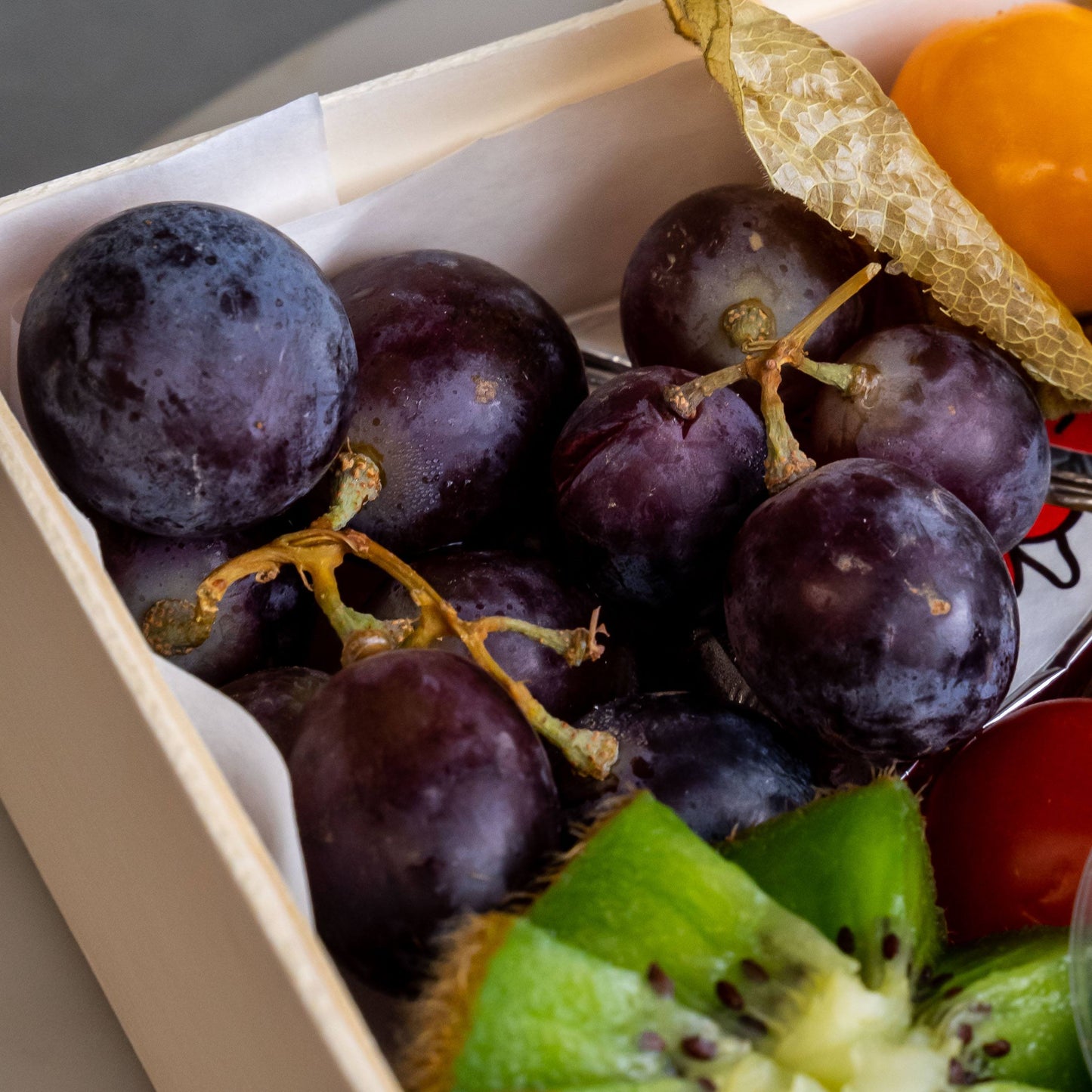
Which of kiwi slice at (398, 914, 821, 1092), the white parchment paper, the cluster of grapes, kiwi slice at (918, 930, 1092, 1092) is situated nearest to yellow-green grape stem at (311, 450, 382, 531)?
the cluster of grapes

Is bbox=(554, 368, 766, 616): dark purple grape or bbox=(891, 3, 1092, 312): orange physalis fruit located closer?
bbox=(554, 368, 766, 616): dark purple grape

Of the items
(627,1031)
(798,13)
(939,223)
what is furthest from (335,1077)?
(798,13)

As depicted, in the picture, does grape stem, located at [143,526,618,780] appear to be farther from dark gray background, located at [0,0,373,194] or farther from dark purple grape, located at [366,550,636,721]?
dark gray background, located at [0,0,373,194]

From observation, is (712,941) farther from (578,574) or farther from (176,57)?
(176,57)

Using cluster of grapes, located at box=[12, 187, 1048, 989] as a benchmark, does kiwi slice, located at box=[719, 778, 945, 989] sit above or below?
below

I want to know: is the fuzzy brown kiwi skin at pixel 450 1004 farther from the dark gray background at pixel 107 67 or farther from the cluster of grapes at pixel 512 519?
the dark gray background at pixel 107 67

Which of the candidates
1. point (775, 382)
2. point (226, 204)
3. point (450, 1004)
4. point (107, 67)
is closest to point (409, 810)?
point (450, 1004)

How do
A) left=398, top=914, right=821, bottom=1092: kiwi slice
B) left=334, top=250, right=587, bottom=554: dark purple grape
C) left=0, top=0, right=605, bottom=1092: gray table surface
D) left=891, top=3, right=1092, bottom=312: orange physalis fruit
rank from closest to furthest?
left=398, top=914, right=821, bottom=1092: kiwi slice → left=334, top=250, right=587, bottom=554: dark purple grape → left=891, top=3, right=1092, bottom=312: orange physalis fruit → left=0, top=0, right=605, bottom=1092: gray table surface

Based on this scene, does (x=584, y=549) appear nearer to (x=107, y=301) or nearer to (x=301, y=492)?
(x=301, y=492)
